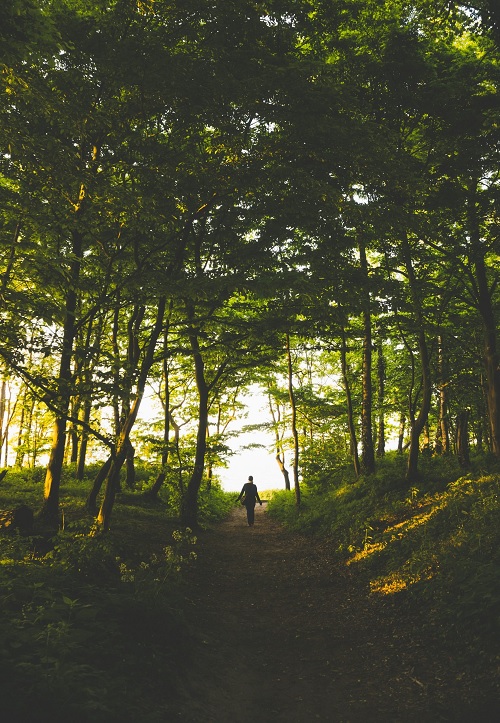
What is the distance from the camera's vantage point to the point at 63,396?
26.8 feet

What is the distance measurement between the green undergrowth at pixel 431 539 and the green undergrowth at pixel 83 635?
12.3 feet

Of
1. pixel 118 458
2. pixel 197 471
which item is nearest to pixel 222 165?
pixel 118 458

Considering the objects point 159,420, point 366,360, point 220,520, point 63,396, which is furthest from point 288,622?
point 159,420

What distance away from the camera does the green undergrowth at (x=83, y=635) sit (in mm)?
3445

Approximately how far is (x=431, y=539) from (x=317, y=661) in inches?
151

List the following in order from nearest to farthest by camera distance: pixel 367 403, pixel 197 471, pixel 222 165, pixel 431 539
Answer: pixel 431 539
pixel 222 165
pixel 197 471
pixel 367 403

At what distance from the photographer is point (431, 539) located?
27.6 ft

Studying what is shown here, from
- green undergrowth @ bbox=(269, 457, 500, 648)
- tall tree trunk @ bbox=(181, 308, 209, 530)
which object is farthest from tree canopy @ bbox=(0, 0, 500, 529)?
tall tree trunk @ bbox=(181, 308, 209, 530)

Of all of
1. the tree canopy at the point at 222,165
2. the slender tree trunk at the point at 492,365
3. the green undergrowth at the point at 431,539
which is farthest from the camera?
the slender tree trunk at the point at 492,365

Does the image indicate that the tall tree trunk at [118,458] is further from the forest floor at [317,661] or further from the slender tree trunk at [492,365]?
the slender tree trunk at [492,365]

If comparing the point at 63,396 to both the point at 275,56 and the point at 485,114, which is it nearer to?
the point at 275,56

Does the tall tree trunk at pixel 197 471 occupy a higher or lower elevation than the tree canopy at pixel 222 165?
lower

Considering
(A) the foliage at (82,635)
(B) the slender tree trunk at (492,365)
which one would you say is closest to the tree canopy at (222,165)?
(B) the slender tree trunk at (492,365)

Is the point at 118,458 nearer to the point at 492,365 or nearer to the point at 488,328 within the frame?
the point at 492,365
